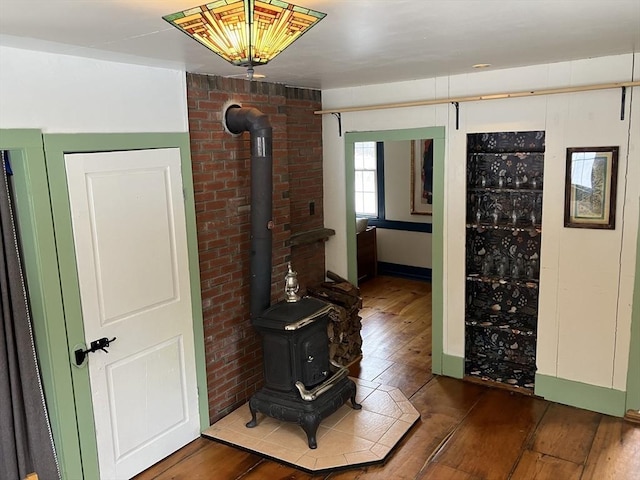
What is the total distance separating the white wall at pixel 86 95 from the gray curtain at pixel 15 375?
272 mm

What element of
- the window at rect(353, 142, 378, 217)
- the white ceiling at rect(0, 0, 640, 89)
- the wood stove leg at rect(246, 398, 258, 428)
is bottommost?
the wood stove leg at rect(246, 398, 258, 428)

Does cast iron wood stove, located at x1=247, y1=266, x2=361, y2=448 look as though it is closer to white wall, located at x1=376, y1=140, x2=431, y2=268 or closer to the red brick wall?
the red brick wall

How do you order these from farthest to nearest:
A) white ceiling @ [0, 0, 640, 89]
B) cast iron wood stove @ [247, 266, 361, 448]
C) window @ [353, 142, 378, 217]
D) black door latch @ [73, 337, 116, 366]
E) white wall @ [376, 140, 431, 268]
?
1. window @ [353, 142, 378, 217]
2. white wall @ [376, 140, 431, 268]
3. cast iron wood stove @ [247, 266, 361, 448]
4. black door latch @ [73, 337, 116, 366]
5. white ceiling @ [0, 0, 640, 89]

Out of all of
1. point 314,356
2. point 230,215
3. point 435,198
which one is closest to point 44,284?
point 230,215

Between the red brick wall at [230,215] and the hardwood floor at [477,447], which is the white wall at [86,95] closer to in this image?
the red brick wall at [230,215]

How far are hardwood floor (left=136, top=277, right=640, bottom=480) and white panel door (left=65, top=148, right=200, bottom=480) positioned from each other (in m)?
0.29

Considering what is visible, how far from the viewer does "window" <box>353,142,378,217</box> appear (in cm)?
754

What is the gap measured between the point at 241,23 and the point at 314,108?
3132 millimetres

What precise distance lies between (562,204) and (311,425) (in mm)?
2224

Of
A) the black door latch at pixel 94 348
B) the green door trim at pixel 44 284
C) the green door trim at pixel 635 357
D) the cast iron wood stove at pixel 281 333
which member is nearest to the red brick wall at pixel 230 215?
the cast iron wood stove at pixel 281 333

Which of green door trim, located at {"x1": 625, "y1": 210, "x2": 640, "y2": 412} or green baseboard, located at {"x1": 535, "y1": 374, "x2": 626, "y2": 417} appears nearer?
green door trim, located at {"x1": 625, "y1": 210, "x2": 640, "y2": 412}

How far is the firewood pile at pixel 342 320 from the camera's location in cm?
454

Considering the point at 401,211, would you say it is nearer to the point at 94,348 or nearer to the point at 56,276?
the point at 94,348

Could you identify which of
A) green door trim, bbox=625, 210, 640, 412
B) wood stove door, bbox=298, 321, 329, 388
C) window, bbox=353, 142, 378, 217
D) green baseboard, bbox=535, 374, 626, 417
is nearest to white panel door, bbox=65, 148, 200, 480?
wood stove door, bbox=298, 321, 329, 388
